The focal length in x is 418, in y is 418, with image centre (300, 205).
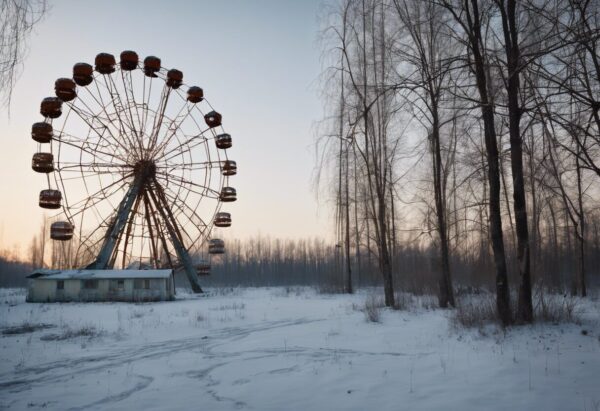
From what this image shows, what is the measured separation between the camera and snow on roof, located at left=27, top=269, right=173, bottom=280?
23750mm

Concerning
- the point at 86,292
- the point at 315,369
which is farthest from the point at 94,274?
the point at 315,369

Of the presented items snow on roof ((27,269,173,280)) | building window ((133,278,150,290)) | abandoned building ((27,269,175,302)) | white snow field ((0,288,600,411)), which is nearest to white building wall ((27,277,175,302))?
abandoned building ((27,269,175,302))

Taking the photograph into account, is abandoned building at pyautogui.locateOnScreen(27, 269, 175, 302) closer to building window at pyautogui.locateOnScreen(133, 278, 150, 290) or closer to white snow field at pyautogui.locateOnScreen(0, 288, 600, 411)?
building window at pyautogui.locateOnScreen(133, 278, 150, 290)

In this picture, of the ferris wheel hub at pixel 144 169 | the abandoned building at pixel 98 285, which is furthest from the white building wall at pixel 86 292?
the ferris wheel hub at pixel 144 169

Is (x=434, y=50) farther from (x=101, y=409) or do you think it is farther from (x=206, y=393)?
(x=101, y=409)

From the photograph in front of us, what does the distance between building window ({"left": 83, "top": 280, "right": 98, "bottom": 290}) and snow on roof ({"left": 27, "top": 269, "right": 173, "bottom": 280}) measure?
36 cm

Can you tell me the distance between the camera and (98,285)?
24.2 m

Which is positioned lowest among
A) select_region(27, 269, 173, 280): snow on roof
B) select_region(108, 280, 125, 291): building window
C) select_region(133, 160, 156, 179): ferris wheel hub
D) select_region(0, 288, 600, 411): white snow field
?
select_region(0, 288, 600, 411): white snow field

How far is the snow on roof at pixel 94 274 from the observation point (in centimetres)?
2375

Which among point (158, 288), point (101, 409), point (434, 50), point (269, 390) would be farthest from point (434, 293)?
point (101, 409)

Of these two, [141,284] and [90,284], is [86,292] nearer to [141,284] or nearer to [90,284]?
[90,284]

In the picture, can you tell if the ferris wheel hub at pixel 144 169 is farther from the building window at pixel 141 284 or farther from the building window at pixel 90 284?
the building window at pixel 90 284

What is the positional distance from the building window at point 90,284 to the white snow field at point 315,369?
569 inches

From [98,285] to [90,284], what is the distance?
0.47m
